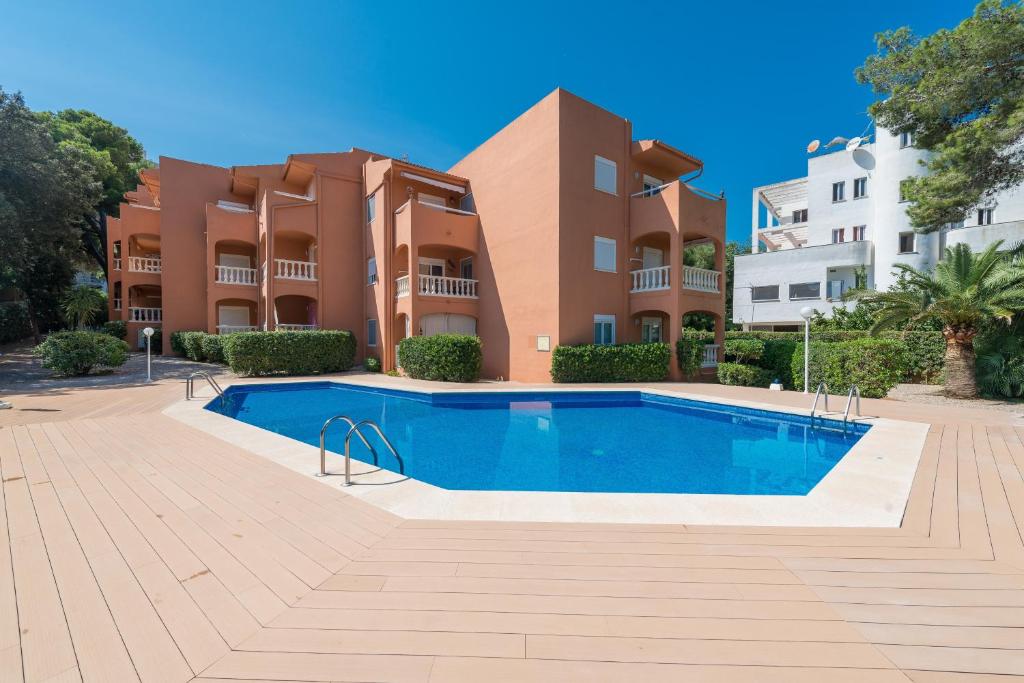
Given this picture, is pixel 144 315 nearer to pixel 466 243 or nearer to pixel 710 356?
pixel 466 243

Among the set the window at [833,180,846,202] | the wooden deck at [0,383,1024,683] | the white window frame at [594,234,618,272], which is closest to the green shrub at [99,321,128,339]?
the wooden deck at [0,383,1024,683]

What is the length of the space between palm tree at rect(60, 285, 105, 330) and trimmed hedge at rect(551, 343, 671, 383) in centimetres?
2625

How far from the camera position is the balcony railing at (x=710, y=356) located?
16.3 meters

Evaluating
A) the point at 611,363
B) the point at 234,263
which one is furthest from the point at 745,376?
the point at 234,263

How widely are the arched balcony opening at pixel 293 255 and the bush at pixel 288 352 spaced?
159 inches

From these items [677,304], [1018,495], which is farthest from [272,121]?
[1018,495]

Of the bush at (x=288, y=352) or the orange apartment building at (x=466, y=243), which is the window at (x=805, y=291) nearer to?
the orange apartment building at (x=466, y=243)

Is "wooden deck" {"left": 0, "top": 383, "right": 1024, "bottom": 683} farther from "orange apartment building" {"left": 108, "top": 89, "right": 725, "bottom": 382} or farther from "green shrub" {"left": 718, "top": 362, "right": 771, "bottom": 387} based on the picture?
"orange apartment building" {"left": 108, "top": 89, "right": 725, "bottom": 382}

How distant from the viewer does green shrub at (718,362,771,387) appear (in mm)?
14672

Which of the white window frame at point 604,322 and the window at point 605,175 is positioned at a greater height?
the window at point 605,175

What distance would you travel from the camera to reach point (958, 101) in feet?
32.9

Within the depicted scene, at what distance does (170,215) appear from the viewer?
20984 millimetres

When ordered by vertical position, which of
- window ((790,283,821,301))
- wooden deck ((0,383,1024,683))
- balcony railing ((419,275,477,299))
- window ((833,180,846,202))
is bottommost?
wooden deck ((0,383,1024,683))

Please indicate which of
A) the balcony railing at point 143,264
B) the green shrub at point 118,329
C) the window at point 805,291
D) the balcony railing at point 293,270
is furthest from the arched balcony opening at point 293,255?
the window at point 805,291
